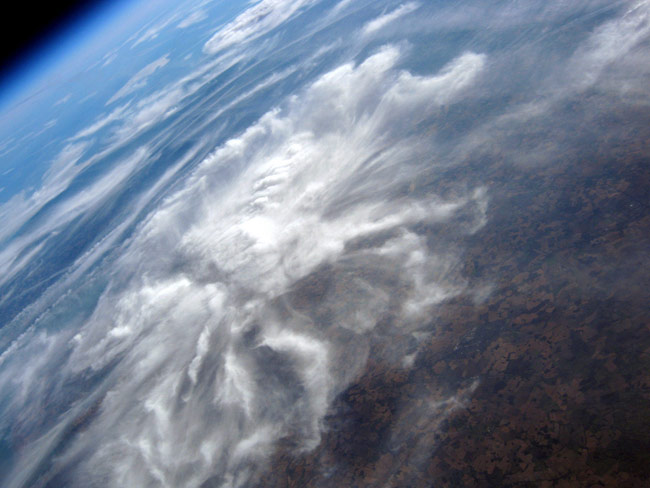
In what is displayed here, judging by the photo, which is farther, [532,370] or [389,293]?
[389,293]

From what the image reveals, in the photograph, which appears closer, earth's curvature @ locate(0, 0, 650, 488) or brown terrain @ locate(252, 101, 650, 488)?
brown terrain @ locate(252, 101, 650, 488)

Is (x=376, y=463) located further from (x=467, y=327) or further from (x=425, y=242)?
(x=425, y=242)

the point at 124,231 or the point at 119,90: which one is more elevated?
the point at 119,90

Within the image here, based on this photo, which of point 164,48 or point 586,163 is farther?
point 164,48

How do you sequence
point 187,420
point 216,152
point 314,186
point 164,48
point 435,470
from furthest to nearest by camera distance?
point 164,48
point 216,152
point 314,186
point 187,420
point 435,470

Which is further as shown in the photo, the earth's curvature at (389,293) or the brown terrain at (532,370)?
the earth's curvature at (389,293)

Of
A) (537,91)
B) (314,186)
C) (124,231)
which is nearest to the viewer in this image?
(537,91)

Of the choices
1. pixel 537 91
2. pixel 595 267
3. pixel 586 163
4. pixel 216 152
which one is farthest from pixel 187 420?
pixel 216 152

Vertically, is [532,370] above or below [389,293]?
above
